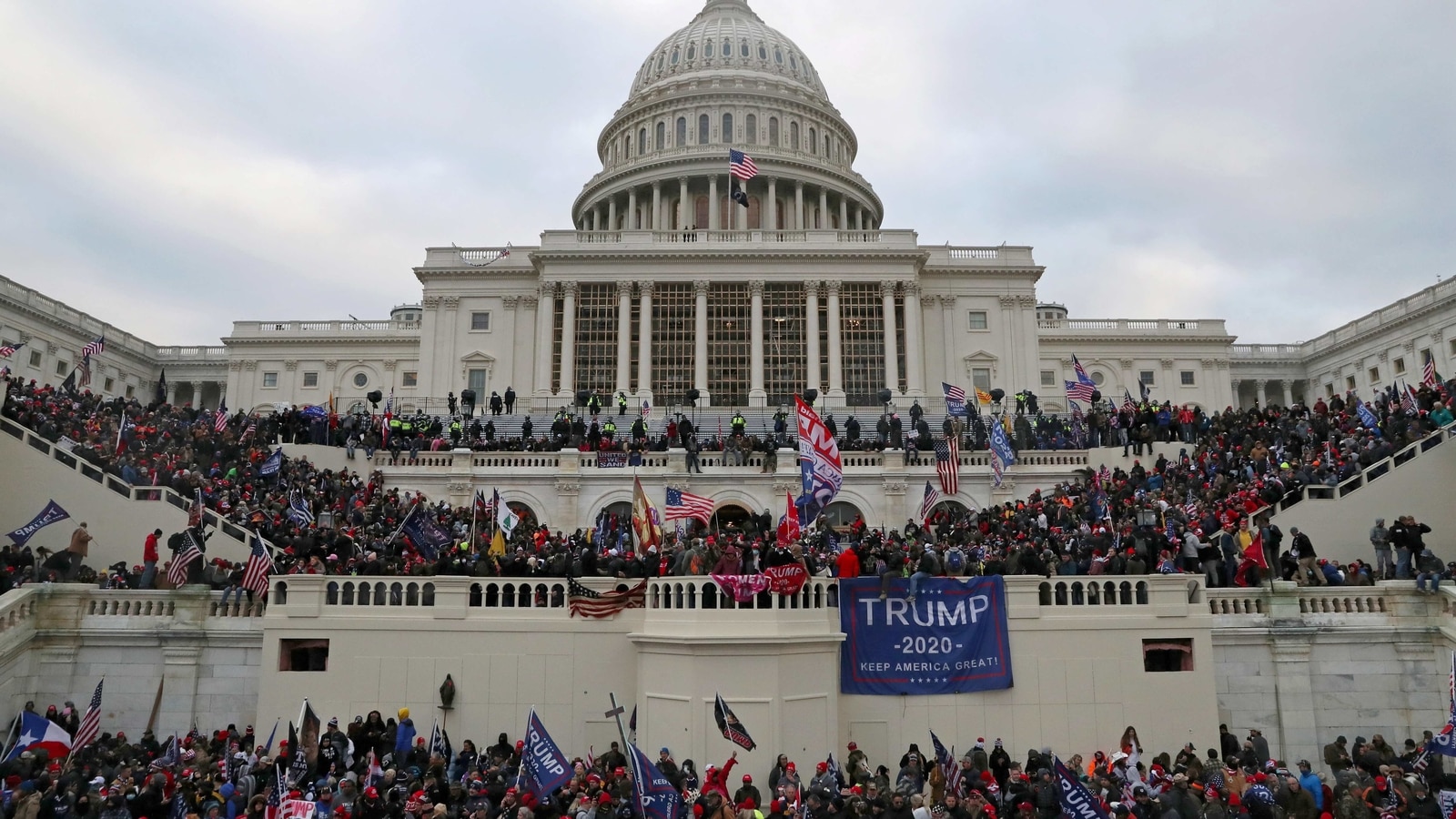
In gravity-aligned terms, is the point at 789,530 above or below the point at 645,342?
below

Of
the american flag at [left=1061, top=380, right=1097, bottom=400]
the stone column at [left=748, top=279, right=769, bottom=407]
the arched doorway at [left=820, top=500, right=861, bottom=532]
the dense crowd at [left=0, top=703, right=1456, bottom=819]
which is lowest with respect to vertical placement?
the dense crowd at [left=0, top=703, right=1456, bottom=819]

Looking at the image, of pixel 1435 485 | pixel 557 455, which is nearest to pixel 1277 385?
pixel 1435 485

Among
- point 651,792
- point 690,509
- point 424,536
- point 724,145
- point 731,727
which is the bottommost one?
point 651,792

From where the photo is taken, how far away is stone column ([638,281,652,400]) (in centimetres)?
6172

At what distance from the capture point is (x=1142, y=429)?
36.8 metres

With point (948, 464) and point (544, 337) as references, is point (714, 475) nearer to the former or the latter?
point (948, 464)

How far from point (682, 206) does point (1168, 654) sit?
6562cm

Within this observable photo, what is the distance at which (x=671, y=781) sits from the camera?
15727 mm

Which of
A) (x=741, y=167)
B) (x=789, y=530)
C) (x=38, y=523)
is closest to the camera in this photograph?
(x=789, y=530)

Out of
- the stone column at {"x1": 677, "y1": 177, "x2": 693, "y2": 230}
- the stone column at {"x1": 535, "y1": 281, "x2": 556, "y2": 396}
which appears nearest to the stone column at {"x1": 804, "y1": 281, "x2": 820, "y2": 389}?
the stone column at {"x1": 535, "y1": 281, "x2": 556, "y2": 396}

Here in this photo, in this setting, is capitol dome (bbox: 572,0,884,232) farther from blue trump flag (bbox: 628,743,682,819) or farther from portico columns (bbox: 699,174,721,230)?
blue trump flag (bbox: 628,743,682,819)

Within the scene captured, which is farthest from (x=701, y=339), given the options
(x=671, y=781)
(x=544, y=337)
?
(x=671, y=781)

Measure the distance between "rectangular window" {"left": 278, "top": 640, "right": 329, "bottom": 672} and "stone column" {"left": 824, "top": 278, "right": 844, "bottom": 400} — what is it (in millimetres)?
43840

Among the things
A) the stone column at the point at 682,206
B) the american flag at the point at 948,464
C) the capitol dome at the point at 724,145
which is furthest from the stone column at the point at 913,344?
the american flag at the point at 948,464
